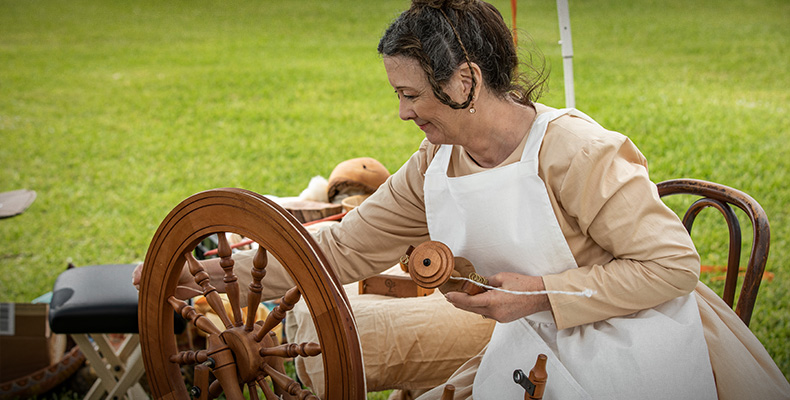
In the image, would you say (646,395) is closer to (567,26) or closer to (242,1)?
(567,26)

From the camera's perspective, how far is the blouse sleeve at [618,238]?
4.79 ft

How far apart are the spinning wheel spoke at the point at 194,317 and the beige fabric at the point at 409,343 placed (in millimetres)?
515

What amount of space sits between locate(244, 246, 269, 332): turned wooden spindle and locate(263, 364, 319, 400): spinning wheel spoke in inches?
4.1

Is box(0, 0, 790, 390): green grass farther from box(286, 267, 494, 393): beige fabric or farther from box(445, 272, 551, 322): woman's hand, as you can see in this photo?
box(286, 267, 494, 393): beige fabric

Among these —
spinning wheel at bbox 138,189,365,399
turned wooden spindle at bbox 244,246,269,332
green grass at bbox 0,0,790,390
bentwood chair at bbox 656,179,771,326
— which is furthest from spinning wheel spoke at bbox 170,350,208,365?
bentwood chair at bbox 656,179,771,326

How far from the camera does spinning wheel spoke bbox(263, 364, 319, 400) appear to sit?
1384 mm

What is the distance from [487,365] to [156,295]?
0.85 meters

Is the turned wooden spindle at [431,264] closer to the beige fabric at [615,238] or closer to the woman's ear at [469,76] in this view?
the beige fabric at [615,238]

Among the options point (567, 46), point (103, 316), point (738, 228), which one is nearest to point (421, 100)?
point (738, 228)

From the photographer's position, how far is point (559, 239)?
155 centimetres

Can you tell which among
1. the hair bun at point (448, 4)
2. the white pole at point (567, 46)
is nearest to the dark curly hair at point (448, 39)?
the hair bun at point (448, 4)

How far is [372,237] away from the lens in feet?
6.31

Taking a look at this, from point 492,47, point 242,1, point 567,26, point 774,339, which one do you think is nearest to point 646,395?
point 492,47

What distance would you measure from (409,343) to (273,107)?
7.28 m
